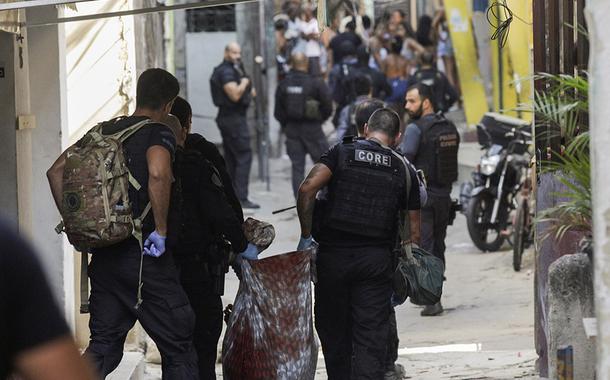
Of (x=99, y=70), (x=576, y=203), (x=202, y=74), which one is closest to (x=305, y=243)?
(x=576, y=203)

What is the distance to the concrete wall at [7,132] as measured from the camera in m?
7.66

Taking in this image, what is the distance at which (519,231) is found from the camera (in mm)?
12211

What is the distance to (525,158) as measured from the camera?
519 inches

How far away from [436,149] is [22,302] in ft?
24.5

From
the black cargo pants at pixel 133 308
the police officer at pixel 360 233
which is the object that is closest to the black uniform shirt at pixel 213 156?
the police officer at pixel 360 233

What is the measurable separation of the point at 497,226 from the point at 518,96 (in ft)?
10.6

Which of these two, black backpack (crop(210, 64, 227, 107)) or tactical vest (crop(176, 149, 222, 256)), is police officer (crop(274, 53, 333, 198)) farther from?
tactical vest (crop(176, 149, 222, 256))

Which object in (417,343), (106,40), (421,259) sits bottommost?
(417,343)

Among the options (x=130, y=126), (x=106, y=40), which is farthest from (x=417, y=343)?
(x=130, y=126)

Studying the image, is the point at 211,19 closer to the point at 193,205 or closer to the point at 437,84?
the point at 437,84

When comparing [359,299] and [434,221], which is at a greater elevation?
[434,221]

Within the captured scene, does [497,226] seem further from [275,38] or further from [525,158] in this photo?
[275,38]

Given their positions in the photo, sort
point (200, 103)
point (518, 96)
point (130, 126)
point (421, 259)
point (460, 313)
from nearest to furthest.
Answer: point (130, 126)
point (421, 259)
point (460, 313)
point (518, 96)
point (200, 103)

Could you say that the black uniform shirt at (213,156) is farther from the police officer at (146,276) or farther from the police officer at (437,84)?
the police officer at (437,84)
